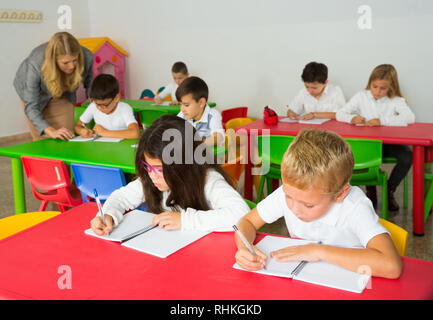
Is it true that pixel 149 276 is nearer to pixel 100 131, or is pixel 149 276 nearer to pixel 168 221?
pixel 168 221

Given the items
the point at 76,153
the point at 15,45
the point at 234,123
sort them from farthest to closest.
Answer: the point at 15,45 → the point at 234,123 → the point at 76,153

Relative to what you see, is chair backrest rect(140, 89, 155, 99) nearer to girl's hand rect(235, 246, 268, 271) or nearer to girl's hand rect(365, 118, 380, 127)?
girl's hand rect(365, 118, 380, 127)

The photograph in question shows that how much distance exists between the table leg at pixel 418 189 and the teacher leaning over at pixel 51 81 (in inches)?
89.0

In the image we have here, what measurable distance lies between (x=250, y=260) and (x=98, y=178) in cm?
144

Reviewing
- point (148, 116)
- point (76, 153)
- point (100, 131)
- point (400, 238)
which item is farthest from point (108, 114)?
point (400, 238)

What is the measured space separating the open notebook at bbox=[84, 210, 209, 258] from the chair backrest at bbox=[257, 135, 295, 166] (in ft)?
4.79

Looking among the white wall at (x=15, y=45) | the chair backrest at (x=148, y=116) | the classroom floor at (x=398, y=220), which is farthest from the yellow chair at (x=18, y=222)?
the white wall at (x=15, y=45)

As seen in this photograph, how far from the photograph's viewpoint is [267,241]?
1334 millimetres

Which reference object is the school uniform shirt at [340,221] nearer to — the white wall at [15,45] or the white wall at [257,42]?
the white wall at [257,42]

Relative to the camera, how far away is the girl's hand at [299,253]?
1165 mm

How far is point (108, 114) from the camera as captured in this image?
338 centimetres

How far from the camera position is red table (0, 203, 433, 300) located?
3.41ft
